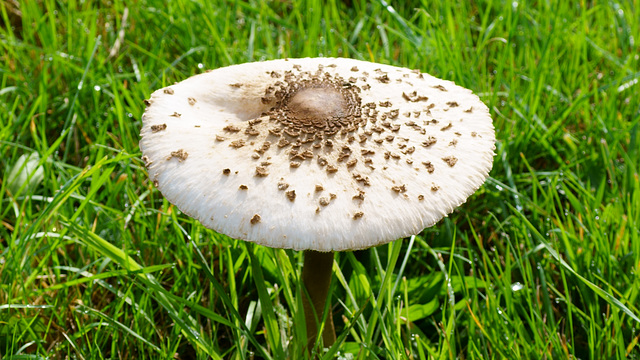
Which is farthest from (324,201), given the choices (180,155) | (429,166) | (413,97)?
(413,97)

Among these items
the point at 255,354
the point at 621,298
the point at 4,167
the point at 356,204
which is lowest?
the point at 255,354

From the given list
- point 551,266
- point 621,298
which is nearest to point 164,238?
point 551,266

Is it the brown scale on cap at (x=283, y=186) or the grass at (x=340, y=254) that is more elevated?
the brown scale on cap at (x=283, y=186)

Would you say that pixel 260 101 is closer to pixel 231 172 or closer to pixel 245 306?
pixel 231 172

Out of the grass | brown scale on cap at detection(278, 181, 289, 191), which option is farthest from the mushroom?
the grass

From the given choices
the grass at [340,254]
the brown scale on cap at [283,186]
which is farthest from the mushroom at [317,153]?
the grass at [340,254]

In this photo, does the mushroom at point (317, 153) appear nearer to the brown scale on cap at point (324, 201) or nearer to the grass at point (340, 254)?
the brown scale on cap at point (324, 201)

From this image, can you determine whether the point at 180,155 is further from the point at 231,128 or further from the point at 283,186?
the point at 283,186
